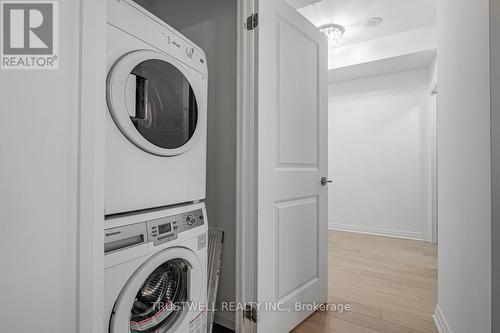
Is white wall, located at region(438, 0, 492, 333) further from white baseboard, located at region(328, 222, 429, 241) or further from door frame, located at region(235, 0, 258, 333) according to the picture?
white baseboard, located at region(328, 222, 429, 241)

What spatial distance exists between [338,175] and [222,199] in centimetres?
303

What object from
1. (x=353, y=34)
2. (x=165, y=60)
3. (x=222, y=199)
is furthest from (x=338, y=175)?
(x=165, y=60)

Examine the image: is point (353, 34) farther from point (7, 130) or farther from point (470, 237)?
point (7, 130)

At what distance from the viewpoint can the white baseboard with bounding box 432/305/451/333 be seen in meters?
1.45

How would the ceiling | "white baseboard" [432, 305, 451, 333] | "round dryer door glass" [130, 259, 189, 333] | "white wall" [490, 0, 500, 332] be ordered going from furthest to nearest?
the ceiling → "white baseboard" [432, 305, 451, 333] → "round dryer door glass" [130, 259, 189, 333] → "white wall" [490, 0, 500, 332]

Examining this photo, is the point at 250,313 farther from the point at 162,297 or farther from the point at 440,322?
the point at 440,322

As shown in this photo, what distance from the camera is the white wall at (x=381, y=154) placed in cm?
362

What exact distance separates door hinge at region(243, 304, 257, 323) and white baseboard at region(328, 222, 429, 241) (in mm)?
3173

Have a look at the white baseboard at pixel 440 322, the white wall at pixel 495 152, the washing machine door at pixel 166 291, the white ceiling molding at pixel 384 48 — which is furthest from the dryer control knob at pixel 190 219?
the white ceiling molding at pixel 384 48

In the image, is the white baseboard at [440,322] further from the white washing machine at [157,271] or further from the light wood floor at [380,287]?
the white washing machine at [157,271]

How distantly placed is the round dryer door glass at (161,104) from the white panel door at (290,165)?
383 mm

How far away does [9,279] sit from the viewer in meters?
0.50

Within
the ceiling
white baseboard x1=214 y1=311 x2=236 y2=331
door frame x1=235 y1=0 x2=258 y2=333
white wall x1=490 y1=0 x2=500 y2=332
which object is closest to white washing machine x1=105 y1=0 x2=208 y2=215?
door frame x1=235 y1=0 x2=258 y2=333

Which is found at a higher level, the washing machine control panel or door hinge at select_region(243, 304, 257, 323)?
the washing machine control panel
